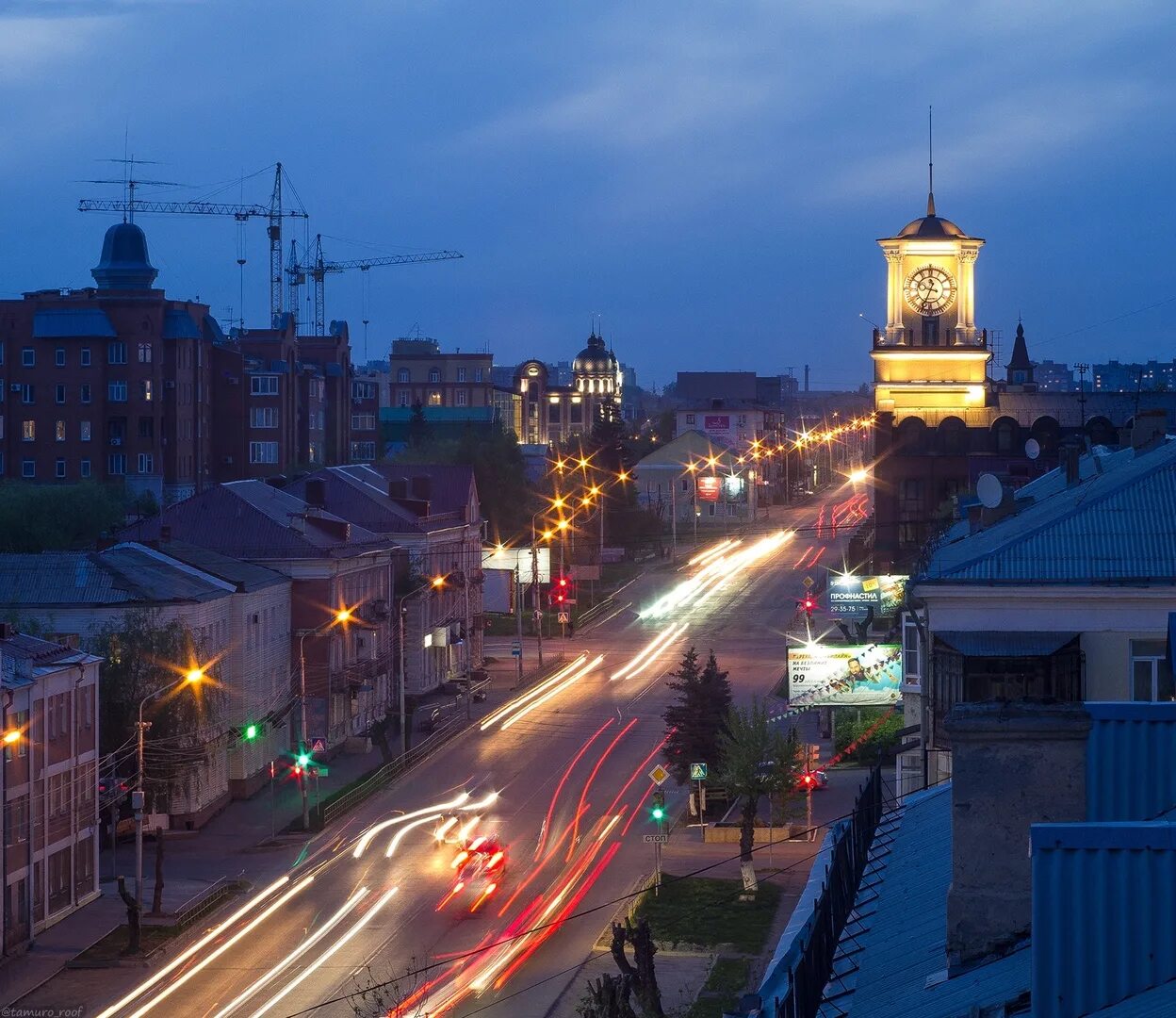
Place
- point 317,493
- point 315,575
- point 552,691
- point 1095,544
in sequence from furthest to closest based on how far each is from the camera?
1. point 552,691
2. point 317,493
3. point 315,575
4. point 1095,544

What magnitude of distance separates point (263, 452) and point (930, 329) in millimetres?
35642

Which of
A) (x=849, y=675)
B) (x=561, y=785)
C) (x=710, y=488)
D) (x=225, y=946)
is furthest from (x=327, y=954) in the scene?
(x=710, y=488)

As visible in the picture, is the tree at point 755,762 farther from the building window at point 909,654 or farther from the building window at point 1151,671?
the building window at point 1151,671

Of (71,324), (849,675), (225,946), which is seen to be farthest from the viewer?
(71,324)

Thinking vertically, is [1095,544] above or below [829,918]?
above

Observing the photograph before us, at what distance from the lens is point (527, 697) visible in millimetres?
62219

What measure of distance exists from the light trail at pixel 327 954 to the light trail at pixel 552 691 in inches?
819

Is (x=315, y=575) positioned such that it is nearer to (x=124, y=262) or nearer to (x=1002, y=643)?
(x=1002, y=643)

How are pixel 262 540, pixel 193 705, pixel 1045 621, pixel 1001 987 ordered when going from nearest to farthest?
pixel 1001 987
pixel 1045 621
pixel 193 705
pixel 262 540

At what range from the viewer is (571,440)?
14550cm

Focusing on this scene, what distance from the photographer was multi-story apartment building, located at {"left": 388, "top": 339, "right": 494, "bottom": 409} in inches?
7072

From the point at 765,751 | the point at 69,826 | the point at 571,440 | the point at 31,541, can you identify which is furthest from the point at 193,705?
the point at 571,440

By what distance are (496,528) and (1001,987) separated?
286 ft

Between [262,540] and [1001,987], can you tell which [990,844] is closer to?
[1001,987]
